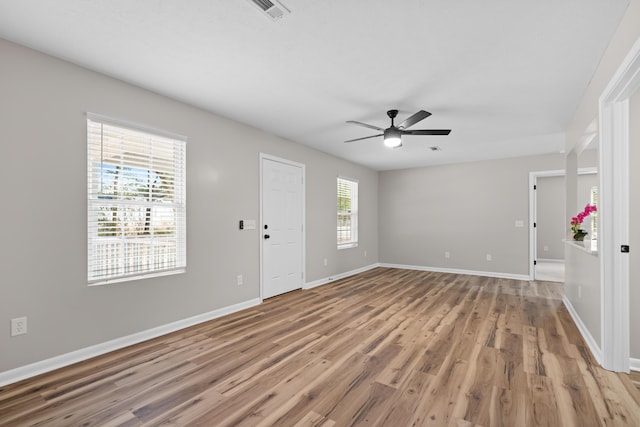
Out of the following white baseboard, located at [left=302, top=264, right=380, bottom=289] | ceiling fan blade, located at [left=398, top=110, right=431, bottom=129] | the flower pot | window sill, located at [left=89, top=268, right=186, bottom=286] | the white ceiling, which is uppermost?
the white ceiling

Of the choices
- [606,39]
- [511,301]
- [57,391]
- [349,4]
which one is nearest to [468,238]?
[511,301]

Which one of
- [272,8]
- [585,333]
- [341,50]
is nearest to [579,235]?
[585,333]

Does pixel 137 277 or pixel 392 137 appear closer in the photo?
pixel 137 277

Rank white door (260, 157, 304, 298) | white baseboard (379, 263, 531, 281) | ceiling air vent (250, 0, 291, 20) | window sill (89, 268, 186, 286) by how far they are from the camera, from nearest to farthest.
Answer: ceiling air vent (250, 0, 291, 20), window sill (89, 268, 186, 286), white door (260, 157, 304, 298), white baseboard (379, 263, 531, 281)

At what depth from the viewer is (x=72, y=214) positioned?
256cm

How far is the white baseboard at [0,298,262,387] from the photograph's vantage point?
224 centimetres

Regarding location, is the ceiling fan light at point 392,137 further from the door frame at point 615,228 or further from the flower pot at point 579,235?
the flower pot at point 579,235

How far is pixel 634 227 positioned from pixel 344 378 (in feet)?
8.32

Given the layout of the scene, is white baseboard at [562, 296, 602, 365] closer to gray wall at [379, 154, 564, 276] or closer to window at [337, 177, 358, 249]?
gray wall at [379, 154, 564, 276]

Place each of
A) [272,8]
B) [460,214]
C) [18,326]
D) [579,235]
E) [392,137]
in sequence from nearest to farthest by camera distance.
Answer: [272,8] → [18,326] → [392,137] → [579,235] → [460,214]

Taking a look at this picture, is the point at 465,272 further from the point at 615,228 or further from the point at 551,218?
the point at 615,228

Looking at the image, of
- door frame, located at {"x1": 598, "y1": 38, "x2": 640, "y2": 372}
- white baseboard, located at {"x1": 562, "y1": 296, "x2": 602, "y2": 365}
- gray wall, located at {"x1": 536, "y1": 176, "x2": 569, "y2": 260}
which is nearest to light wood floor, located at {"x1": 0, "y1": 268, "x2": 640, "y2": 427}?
white baseboard, located at {"x1": 562, "y1": 296, "x2": 602, "y2": 365}

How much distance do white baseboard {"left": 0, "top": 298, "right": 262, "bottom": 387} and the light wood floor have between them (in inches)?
3.3

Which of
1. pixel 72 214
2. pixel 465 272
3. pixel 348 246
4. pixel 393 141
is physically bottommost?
pixel 465 272
